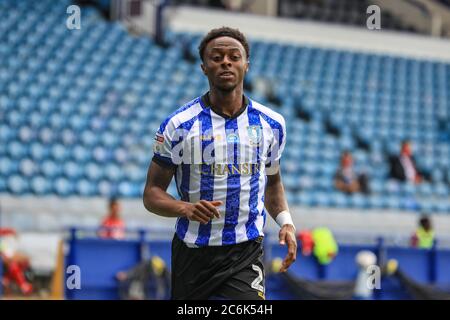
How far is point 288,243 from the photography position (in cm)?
495

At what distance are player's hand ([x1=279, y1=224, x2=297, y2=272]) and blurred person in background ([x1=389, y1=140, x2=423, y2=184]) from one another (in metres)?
14.2

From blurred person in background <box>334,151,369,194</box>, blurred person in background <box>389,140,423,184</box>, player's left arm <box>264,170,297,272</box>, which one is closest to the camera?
player's left arm <box>264,170,297,272</box>

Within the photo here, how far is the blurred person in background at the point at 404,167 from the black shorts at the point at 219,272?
A: 1422 cm

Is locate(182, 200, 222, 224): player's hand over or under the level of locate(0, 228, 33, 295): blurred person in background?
over

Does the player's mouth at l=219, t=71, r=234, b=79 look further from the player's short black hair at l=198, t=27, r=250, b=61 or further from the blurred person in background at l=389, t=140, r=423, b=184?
the blurred person in background at l=389, t=140, r=423, b=184

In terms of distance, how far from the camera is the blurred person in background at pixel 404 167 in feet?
62.2

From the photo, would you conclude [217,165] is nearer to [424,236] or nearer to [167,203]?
[167,203]

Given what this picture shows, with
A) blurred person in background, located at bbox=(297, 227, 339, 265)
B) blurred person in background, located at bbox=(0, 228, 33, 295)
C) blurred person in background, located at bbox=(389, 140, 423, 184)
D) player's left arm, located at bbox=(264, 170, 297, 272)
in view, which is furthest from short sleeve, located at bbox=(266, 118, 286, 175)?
blurred person in background, located at bbox=(389, 140, 423, 184)

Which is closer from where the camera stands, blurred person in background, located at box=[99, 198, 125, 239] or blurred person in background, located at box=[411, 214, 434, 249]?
blurred person in background, located at box=[99, 198, 125, 239]

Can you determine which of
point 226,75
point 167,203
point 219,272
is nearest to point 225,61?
point 226,75

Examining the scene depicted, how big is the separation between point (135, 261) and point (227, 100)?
7535 mm

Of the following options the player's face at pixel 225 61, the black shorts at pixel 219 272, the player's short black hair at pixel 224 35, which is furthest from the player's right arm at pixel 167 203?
the player's short black hair at pixel 224 35

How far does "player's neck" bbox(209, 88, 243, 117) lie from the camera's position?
16.6 feet
